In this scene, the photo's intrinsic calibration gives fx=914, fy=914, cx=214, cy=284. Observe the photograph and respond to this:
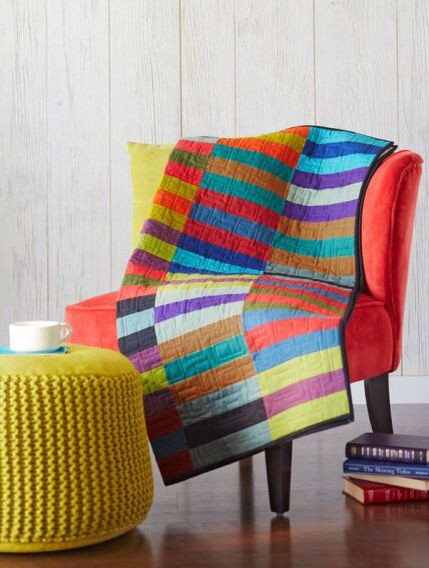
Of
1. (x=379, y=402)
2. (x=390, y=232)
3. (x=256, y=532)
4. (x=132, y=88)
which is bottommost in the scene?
(x=256, y=532)

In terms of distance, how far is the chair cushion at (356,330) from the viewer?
1753 mm

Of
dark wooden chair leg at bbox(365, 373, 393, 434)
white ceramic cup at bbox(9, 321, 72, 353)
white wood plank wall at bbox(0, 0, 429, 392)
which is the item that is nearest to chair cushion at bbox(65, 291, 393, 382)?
dark wooden chair leg at bbox(365, 373, 393, 434)

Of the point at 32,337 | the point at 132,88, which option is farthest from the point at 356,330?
the point at 132,88

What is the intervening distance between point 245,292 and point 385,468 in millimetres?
434

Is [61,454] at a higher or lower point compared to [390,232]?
lower

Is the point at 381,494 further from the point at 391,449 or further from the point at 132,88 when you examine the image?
the point at 132,88

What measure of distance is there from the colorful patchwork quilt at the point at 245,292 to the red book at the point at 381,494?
0.22m

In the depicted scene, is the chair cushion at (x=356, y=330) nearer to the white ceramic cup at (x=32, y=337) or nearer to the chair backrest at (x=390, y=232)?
the chair backrest at (x=390, y=232)

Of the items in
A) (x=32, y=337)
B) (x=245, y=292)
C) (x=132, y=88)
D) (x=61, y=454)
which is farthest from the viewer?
(x=132, y=88)

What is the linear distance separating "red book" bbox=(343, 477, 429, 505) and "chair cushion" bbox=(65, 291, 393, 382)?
21cm

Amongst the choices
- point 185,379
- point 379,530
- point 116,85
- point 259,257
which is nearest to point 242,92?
point 116,85

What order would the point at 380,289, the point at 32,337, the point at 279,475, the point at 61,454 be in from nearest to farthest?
the point at 61,454
the point at 32,337
the point at 279,475
the point at 380,289

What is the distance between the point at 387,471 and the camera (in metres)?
1.76

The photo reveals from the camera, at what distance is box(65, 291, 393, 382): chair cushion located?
1.75 meters
